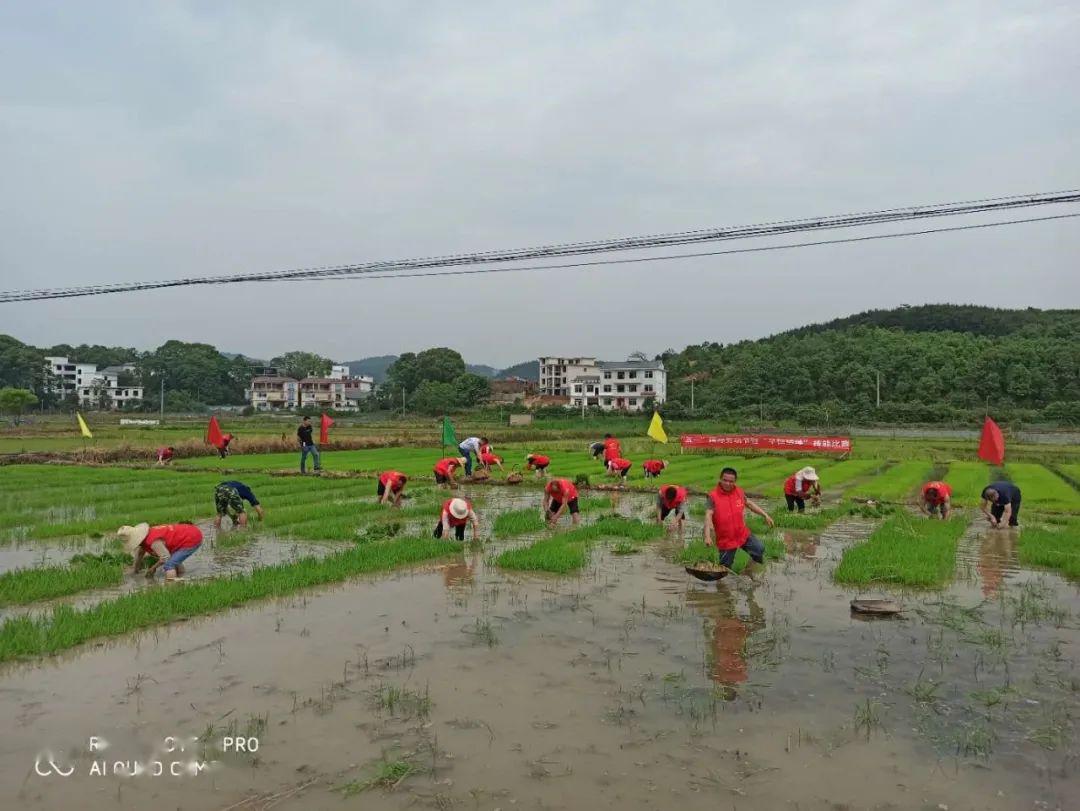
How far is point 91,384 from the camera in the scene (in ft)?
334

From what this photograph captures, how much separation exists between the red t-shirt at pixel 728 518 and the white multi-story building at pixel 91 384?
102329 millimetres

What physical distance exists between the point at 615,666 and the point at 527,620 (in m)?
1.61

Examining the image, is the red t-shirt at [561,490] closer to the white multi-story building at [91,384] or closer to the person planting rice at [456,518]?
the person planting rice at [456,518]

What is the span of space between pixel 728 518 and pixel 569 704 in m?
4.44

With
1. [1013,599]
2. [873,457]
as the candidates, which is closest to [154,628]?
[1013,599]

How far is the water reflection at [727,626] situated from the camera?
6.36m

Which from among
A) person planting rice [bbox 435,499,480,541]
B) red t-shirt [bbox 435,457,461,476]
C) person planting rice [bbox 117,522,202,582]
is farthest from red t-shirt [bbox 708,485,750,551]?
red t-shirt [bbox 435,457,461,476]

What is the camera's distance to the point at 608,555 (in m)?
11.7

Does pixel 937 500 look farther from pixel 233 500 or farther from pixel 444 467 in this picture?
pixel 233 500

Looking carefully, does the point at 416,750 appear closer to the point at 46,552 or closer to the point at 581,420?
the point at 46,552

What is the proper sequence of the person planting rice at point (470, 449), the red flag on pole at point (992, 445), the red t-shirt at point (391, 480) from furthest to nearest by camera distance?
1. the person planting rice at point (470, 449)
2. the red flag on pole at point (992, 445)
3. the red t-shirt at point (391, 480)

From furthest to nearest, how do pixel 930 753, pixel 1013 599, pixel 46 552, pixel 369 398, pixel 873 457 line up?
pixel 369 398 → pixel 873 457 → pixel 46 552 → pixel 1013 599 → pixel 930 753

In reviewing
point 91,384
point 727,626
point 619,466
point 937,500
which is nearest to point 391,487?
point 619,466

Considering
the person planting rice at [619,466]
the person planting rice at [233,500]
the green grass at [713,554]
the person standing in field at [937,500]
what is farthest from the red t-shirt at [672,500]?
the person planting rice at [233,500]
